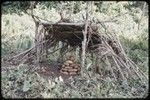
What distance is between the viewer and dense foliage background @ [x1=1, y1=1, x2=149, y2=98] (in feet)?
16.3

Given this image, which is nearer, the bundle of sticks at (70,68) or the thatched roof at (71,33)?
the thatched roof at (71,33)

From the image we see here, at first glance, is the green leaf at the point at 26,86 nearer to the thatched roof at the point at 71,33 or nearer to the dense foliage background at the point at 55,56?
the dense foliage background at the point at 55,56

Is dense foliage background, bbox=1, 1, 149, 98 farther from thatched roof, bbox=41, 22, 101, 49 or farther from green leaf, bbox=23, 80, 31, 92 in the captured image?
thatched roof, bbox=41, 22, 101, 49

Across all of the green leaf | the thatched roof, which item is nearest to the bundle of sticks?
the thatched roof

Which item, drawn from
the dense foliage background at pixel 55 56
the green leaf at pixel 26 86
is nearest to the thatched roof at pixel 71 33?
the dense foliage background at pixel 55 56

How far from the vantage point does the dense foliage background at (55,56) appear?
4980mm

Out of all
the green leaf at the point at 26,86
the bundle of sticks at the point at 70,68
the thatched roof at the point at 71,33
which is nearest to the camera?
the green leaf at the point at 26,86

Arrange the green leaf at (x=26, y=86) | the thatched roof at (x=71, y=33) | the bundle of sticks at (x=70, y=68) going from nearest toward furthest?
1. the green leaf at (x=26, y=86)
2. the thatched roof at (x=71, y=33)
3. the bundle of sticks at (x=70, y=68)

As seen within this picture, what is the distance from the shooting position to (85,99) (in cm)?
481

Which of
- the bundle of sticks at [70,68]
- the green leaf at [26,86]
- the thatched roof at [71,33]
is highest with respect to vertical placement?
the thatched roof at [71,33]

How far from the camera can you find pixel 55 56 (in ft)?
23.8

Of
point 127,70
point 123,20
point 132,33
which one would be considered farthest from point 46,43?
point 123,20

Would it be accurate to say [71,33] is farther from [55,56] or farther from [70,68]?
[55,56]

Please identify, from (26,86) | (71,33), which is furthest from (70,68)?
(26,86)
